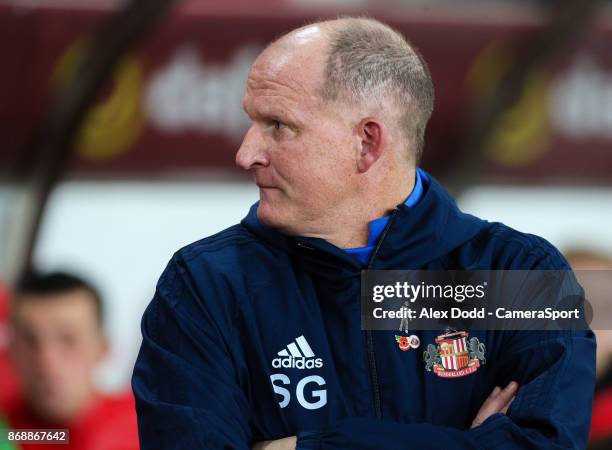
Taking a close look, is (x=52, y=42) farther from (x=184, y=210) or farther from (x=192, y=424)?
(x=192, y=424)

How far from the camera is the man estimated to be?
162cm

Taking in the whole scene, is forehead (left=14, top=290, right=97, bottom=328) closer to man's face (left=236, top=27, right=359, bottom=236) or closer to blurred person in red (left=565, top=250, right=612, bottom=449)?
blurred person in red (left=565, top=250, right=612, bottom=449)

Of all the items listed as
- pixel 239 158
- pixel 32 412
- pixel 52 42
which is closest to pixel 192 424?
pixel 239 158

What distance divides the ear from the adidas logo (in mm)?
258

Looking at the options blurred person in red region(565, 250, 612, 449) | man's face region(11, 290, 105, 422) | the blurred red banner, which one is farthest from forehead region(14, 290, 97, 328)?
blurred person in red region(565, 250, 612, 449)

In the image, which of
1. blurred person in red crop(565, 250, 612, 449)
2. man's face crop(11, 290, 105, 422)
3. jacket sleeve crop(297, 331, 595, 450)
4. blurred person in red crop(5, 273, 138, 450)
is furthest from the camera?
man's face crop(11, 290, 105, 422)

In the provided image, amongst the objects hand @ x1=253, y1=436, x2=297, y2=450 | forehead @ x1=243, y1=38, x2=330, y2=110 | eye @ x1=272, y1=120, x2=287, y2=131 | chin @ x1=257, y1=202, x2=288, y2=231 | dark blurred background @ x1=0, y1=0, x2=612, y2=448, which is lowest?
hand @ x1=253, y1=436, x2=297, y2=450

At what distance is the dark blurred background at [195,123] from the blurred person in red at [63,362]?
0.15ft

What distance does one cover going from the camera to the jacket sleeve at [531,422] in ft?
5.21

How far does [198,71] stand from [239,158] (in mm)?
2196

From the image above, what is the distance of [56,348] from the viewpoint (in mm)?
3609

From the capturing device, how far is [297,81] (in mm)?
1631

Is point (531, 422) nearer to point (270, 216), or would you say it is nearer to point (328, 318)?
point (328, 318)

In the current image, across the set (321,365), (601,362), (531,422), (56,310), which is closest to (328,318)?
(321,365)
